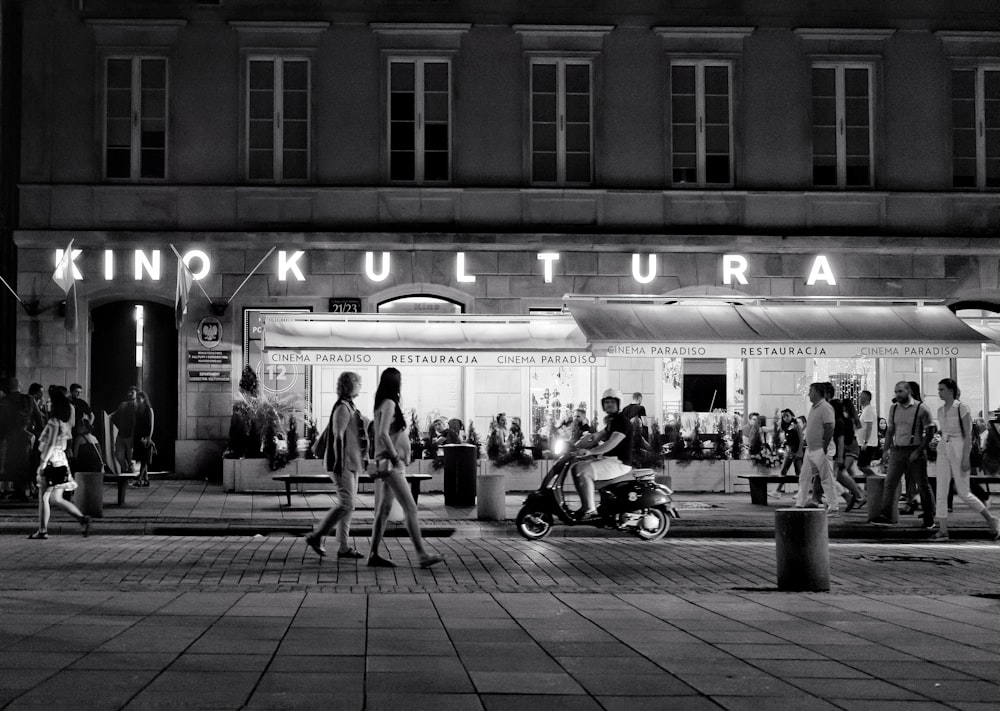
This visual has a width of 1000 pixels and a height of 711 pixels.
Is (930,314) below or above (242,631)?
above

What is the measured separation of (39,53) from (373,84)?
5.95 m

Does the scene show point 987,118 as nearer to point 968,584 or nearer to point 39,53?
point 968,584

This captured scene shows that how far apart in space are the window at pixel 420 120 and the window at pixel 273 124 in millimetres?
1584

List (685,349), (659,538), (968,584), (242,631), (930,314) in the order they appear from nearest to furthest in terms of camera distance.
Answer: (242,631), (968,584), (659,538), (685,349), (930,314)

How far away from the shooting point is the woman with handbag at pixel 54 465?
45.1 feet

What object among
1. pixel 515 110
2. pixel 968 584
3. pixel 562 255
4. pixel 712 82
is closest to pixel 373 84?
pixel 515 110

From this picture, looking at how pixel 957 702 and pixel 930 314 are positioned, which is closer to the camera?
pixel 957 702

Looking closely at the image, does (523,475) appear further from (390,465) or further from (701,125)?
(390,465)

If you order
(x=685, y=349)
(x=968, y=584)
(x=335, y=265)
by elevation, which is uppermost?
(x=335, y=265)

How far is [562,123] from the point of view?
2347cm

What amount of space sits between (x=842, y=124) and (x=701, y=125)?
8.67 feet

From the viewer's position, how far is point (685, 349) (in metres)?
20.9

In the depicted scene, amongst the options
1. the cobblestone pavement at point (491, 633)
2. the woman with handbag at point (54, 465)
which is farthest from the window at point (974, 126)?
the woman with handbag at point (54, 465)

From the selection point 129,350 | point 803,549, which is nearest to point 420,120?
point 129,350
